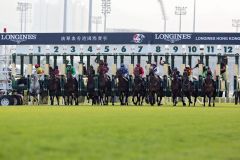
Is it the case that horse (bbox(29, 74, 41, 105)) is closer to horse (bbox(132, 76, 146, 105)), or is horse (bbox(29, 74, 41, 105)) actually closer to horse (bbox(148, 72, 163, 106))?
horse (bbox(132, 76, 146, 105))

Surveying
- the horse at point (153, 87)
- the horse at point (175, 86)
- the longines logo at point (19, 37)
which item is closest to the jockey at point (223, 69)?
the horse at point (175, 86)

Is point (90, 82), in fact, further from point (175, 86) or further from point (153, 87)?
point (175, 86)

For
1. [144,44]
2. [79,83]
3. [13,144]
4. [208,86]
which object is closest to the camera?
[13,144]

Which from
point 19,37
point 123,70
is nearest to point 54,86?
point 123,70

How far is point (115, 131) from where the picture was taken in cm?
872

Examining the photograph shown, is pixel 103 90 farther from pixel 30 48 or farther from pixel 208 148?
pixel 208 148

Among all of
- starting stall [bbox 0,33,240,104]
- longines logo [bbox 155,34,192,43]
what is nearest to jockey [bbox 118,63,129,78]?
starting stall [bbox 0,33,240,104]

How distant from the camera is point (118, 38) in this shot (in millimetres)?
32344

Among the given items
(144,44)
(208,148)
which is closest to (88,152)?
(208,148)

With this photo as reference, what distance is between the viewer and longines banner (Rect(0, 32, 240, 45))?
31.8m

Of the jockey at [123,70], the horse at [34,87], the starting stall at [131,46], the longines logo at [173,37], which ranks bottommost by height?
the horse at [34,87]

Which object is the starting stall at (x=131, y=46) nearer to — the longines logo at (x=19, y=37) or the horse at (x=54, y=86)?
the longines logo at (x=19, y=37)

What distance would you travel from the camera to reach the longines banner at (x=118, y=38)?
31766mm

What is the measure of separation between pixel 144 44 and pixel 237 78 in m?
5.54
